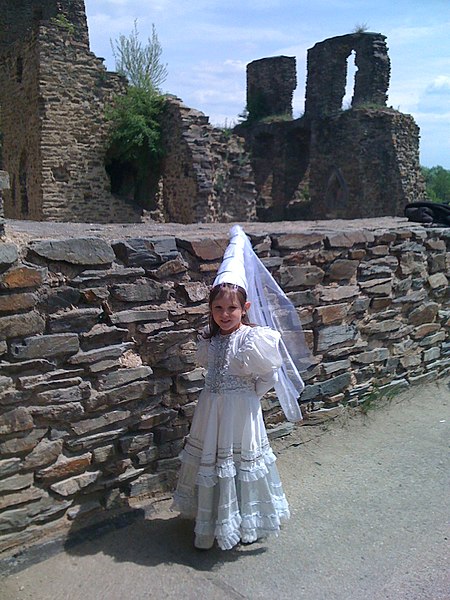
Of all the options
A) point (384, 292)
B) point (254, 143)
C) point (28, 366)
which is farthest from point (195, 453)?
point (254, 143)

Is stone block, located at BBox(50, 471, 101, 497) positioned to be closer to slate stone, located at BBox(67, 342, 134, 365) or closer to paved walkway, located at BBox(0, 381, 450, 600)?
paved walkway, located at BBox(0, 381, 450, 600)

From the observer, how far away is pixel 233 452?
10.2ft

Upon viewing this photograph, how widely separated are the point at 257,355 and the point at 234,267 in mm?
466

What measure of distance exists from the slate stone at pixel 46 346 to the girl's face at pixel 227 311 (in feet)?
2.29

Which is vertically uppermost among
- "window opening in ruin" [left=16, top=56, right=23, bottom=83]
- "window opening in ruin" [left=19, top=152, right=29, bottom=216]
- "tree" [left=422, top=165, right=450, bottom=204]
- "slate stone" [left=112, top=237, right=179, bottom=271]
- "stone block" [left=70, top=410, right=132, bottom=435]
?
"window opening in ruin" [left=16, top=56, right=23, bottom=83]

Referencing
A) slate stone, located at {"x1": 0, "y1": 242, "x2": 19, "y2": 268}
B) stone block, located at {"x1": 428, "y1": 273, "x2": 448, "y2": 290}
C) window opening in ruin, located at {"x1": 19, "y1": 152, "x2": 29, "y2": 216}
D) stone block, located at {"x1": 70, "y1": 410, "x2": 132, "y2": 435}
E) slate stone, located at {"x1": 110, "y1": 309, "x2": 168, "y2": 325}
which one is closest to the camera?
slate stone, located at {"x1": 0, "y1": 242, "x2": 19, "y2": 268}

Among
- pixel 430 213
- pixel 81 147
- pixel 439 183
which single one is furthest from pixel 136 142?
pixel 439 183

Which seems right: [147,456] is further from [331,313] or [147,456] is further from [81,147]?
[81,147]

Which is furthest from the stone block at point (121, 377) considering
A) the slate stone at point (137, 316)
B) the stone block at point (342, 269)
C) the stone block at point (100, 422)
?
the stone block at point (342, 269)

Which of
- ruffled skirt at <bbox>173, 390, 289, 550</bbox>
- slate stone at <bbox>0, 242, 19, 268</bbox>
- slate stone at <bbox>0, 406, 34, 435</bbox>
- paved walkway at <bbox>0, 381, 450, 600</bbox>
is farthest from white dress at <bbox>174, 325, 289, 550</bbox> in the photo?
slate stone at <bbox>0, 242, 19, 268</bbox>

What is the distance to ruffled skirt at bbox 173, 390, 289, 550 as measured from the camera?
3021 millimetres

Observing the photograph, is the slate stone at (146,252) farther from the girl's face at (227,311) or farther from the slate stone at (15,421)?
the slate stone at (15,421)

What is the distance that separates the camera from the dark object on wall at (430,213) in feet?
19.9

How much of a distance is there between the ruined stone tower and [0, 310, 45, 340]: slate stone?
10.3 meters
